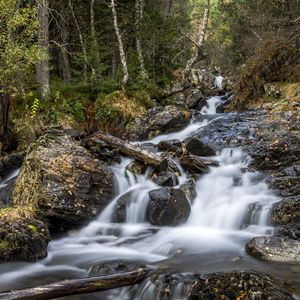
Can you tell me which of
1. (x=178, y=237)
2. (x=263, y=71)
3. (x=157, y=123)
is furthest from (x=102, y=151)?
(x=263, y=71)

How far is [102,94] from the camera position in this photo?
16.5 meters

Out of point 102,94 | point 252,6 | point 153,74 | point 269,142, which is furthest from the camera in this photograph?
point 252,6

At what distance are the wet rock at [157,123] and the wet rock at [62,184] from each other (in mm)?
5199

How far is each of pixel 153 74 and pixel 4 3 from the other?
367 inches

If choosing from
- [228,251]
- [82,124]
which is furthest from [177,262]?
[82,124]

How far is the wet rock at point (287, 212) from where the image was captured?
314 inches

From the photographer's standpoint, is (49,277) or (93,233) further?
(93,233)

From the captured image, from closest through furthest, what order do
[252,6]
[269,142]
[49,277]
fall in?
1. [49,277]
2. [269,142]
3. [252,6]

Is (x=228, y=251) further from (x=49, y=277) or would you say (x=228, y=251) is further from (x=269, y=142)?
(x=269, y=142)

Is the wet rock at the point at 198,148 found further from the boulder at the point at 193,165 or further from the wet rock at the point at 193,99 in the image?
the wet rock at the point at 193,99

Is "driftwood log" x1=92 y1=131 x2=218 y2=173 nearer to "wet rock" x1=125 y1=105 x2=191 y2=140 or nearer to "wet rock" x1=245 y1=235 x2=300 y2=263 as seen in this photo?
"wet rock" x1=125 y1=105 x2=191 y2=140

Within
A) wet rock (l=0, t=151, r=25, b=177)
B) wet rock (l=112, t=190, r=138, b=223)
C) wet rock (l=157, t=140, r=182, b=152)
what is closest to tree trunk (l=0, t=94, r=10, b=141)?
wet rock (l=0, t=151, r=25, b=177)

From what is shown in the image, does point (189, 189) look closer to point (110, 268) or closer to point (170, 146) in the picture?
point (170, 146)

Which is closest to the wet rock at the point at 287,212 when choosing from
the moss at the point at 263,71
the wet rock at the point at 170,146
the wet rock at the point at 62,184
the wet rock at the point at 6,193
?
the wet rock at the point at 62,184
